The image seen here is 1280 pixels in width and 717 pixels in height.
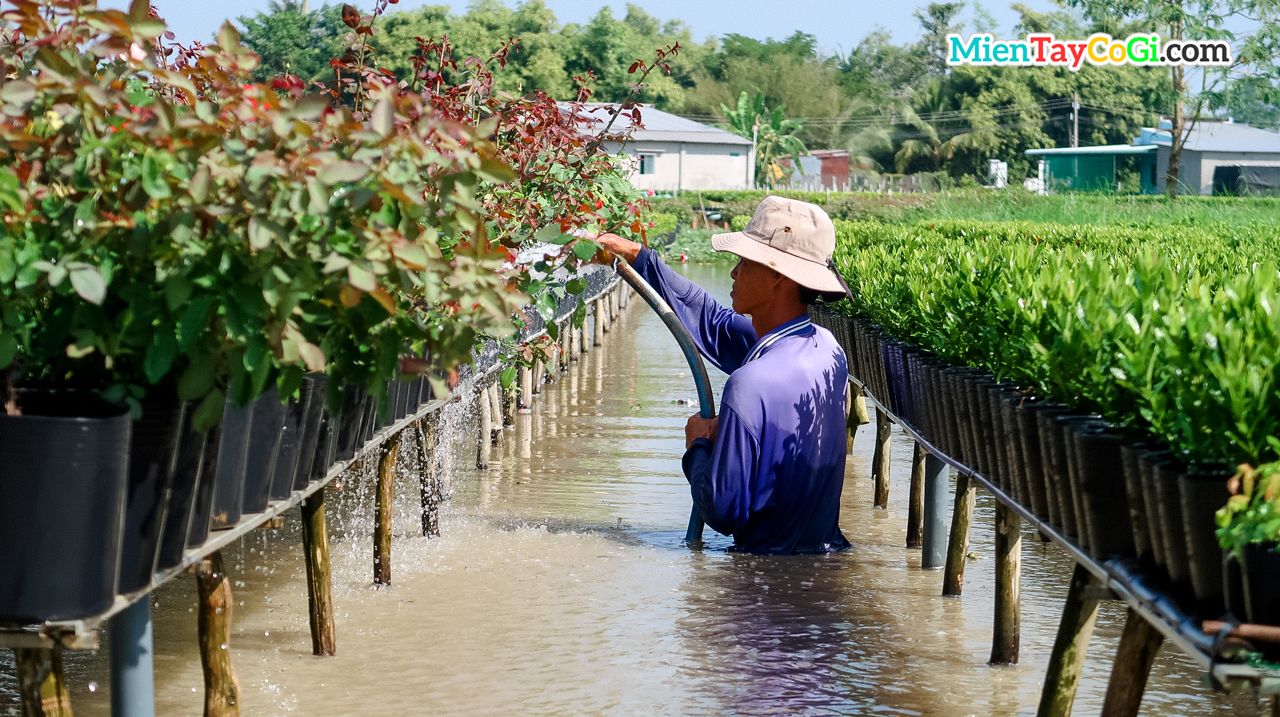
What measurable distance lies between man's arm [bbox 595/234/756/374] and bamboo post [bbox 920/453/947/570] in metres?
1.25

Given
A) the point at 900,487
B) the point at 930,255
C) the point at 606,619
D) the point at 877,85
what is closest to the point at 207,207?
the point at 606,619

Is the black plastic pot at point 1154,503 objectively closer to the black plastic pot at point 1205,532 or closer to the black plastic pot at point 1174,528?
the black plastic pot at point 1174,528

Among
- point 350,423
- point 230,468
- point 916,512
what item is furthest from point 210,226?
point 916,512

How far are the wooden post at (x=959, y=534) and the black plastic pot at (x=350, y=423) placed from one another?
8.80 ft

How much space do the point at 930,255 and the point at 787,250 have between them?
2.82m

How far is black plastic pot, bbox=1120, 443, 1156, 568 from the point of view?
3.24 metres

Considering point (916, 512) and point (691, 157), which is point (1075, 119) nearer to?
point (691, 157)

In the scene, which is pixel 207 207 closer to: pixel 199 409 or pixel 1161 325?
pixel 199 409

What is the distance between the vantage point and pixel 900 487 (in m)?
9.08

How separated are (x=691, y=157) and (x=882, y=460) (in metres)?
50.7

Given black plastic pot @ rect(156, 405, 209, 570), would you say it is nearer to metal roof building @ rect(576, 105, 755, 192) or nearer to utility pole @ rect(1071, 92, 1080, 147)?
metal roof building @ rect(576, 105, 755, 192)

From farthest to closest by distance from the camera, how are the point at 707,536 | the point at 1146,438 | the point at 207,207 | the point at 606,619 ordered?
the point at 707,536 < the point at 606,619 < the point at 1146,438 < the point at 207,207

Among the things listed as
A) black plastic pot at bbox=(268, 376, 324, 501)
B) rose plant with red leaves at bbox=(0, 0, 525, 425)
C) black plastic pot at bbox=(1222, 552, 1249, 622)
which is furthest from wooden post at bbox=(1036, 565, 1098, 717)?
black plastic pot at bbox=(268, 376, 324, 501)

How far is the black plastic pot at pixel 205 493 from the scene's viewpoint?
2998mm
